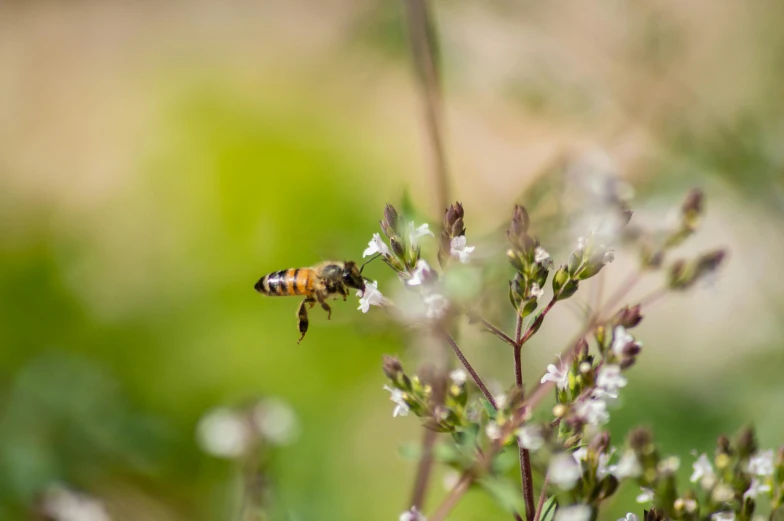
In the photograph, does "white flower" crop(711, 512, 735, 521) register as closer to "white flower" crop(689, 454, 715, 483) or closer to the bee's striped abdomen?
"white flower" crop(689, 454, 715, 483)

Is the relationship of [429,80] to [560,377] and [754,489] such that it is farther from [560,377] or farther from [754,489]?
[754,489]

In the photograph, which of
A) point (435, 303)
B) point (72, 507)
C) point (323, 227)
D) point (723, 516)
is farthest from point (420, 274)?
point (323, 227)

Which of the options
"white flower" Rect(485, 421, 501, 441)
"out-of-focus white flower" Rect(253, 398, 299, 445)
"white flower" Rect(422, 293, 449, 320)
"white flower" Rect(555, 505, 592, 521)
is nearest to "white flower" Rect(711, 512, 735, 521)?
"white flower" Rect(555, 505, 592, 521)

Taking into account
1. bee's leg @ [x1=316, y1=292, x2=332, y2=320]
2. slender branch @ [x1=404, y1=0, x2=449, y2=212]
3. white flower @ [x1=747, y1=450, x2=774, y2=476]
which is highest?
slender branch @ [x1=404, y1=0, x2=449, y2=212]

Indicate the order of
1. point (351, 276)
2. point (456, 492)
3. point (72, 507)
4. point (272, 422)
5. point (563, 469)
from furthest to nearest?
1. point (272, 422)
2. point (72, 507)
3. point (351, 276)
4. point (456, 492)
5. point (563, 469)

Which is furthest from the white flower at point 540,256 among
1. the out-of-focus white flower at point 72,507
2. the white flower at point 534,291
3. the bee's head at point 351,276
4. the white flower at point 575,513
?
the out-of-focus white flower at point 72,507

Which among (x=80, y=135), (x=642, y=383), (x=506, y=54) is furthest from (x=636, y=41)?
(x=80, y=135)

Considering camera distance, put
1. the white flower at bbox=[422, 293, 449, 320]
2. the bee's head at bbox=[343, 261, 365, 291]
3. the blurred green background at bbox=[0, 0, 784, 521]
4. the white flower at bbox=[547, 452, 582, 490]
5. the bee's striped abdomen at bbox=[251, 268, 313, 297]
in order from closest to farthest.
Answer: the white flower at bbox=[547, 452, 582, 490]
the white flower at bbox=[422, 293, 449, 320]
the bee's head at bbox=[343, 261, 365, 291]
the bee's striped abdomen at bbox=[251, 268, 313, 297]
the blurred green background at bbox=[0, 0, 784, 521]
